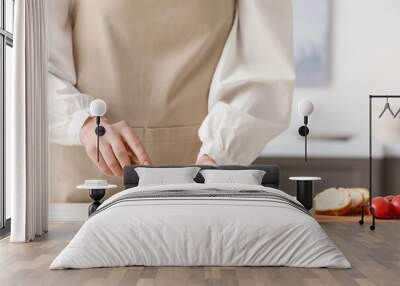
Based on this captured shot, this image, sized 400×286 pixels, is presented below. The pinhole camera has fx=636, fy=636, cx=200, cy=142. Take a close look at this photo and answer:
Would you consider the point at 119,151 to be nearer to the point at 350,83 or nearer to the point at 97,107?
the point at 97,107

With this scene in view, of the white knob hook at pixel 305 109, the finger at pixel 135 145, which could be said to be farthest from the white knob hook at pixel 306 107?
the finger at pixel 135 145

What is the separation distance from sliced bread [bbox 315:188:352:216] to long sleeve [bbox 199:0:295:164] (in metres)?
0.89

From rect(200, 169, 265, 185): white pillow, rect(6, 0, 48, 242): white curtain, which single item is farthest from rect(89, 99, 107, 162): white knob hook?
rect(200, 169, 265, 185): white pillow

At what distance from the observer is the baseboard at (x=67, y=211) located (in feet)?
21.0

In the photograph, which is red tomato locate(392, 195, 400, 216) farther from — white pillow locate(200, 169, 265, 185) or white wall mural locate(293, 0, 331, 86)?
white pillow locate(200, 169, 265, 185)

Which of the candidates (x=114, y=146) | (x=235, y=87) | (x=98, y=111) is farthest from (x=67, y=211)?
(x=235, y=87)

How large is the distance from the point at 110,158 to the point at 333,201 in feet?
7.54

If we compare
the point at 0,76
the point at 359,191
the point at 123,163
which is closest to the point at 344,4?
the point at 359,191

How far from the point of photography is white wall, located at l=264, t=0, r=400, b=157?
643cm

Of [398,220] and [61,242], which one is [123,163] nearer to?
[61,242]

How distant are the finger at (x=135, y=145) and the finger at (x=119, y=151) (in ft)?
0.23

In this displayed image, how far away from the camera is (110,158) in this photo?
20.5 ft

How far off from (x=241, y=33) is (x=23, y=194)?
101 inches

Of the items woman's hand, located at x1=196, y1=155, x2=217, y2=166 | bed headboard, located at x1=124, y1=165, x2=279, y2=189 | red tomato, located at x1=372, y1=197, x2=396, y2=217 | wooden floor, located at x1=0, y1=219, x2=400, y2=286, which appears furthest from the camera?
red tomato, located at x1=372, y1=197, x2=396, y2=217
